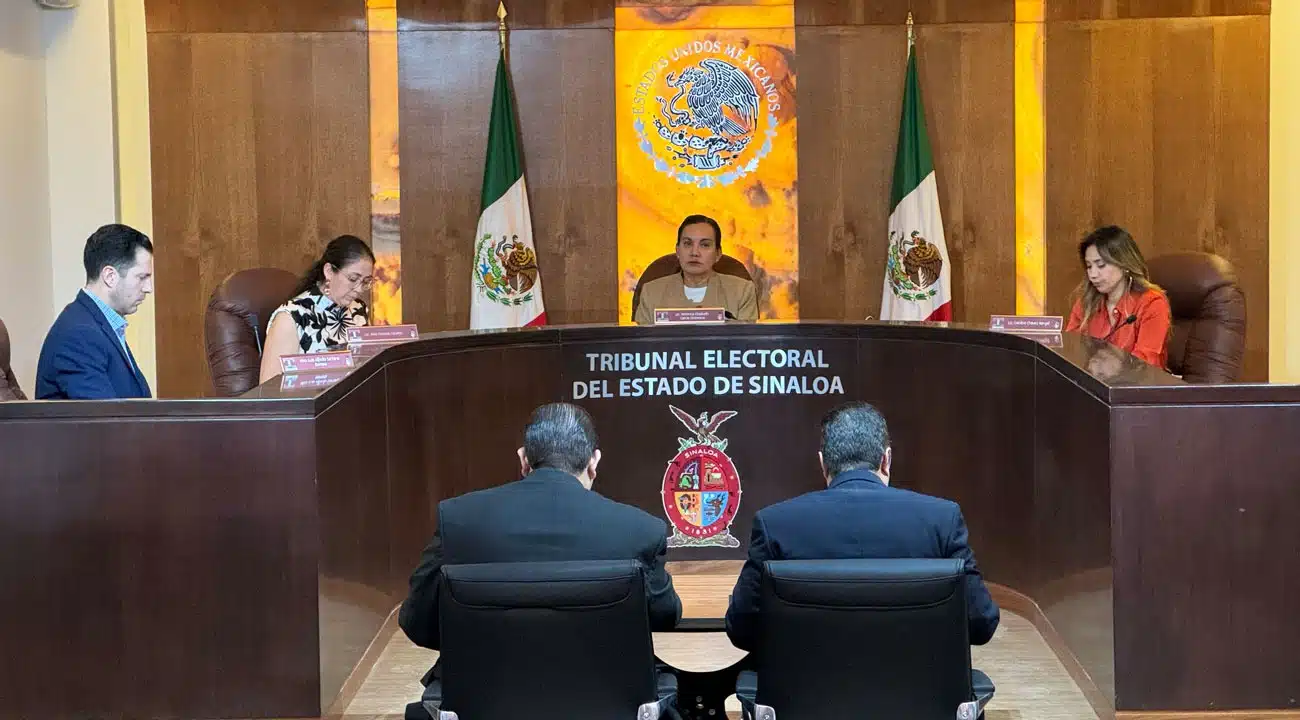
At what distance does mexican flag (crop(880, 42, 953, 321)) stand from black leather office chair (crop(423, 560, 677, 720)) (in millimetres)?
5196

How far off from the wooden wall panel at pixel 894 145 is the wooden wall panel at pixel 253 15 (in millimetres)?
2345

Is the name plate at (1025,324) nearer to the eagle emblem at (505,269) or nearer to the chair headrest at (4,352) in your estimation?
the chair headrest at (4,352)

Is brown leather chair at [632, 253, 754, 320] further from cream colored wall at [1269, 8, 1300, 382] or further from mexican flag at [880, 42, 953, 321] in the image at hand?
cream colored wall at [1269, 8, 1300, 382]

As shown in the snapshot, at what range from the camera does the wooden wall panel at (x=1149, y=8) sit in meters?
7.45

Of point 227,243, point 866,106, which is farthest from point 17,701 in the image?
point 866,106

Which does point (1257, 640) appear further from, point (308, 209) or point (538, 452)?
point (308, 209)

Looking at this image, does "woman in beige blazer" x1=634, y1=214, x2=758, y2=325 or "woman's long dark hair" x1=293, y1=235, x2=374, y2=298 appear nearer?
"woman's long dark hair" x1=293, y1=235, x2=374, y2=298

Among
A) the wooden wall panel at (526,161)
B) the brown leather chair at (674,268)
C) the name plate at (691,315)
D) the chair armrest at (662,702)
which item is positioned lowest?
the chair armrest at (662,702)

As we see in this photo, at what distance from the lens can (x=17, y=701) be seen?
11.4 ft

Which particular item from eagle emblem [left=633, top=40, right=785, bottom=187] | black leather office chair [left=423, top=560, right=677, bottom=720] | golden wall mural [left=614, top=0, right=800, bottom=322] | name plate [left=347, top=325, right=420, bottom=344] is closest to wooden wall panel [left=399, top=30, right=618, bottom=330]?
golden wall mural [left=614, top=0, right=800, bottom=322]

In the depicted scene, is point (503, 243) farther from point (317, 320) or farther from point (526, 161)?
point (317, 320)

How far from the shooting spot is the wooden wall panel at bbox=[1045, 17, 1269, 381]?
7488 mm

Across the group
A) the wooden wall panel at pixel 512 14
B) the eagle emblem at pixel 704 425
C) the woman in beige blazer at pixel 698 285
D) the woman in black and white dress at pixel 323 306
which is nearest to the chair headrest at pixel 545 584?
the woman in black and white dress at pixel 323 306

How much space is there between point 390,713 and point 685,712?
1049 millimetres
